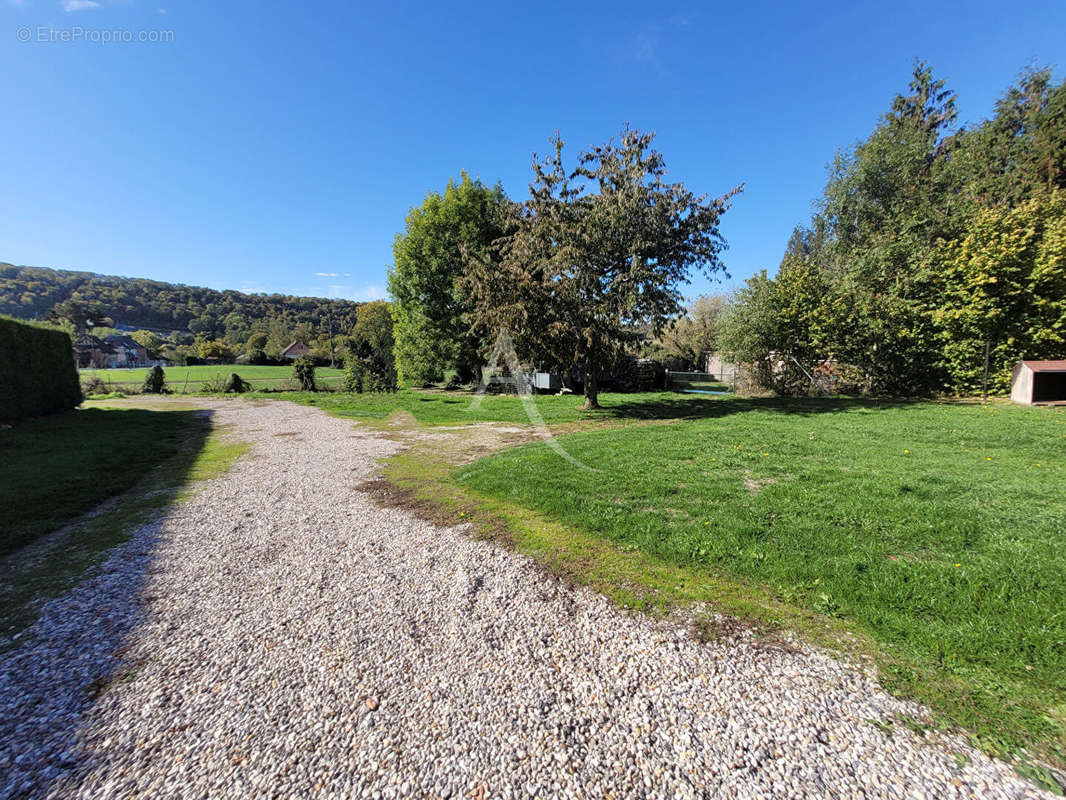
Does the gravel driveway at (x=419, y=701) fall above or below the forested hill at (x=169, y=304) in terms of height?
below

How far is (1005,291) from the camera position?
1372 cm

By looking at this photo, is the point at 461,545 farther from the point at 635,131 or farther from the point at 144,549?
the point at 635,131

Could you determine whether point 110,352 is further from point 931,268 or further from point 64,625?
point 931,268

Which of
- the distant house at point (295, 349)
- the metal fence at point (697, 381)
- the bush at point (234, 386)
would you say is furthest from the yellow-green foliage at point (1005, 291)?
the distant house at point (295, 349)

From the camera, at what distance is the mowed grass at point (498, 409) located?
44.3 ft

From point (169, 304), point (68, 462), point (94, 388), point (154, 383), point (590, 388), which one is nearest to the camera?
point (68, 462)

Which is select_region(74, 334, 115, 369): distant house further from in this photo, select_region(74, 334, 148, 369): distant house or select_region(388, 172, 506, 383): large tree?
select_region(388, 172, 506, 383): large tree

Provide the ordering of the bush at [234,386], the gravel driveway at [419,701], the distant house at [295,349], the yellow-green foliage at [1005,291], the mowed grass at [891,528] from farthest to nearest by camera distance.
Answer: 1. the distant house at [295,349]
2. the bush at [234,386]
3. the yellow-green foliage at [1005,291]
4. the mowed grass at [891,528]
5. the gravel driveway at [419,701]

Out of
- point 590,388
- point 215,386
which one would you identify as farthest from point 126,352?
point 590,388

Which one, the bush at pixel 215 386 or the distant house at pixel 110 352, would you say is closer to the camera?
the bush at pixel 215 386

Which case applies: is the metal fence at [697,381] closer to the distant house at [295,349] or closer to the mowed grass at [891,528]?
the mowed grass at [891,528]

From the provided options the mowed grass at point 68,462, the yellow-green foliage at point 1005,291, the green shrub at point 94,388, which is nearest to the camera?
the mowed grass at point 68,462

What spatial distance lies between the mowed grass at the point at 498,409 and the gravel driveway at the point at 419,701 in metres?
9.51

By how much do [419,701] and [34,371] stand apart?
18.2 metres
